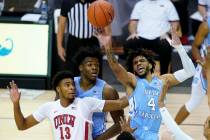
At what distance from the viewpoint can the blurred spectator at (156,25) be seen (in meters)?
10.0

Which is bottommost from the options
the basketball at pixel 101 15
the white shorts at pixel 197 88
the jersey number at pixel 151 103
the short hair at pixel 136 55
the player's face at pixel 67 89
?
the white shorts at pixel 197 88

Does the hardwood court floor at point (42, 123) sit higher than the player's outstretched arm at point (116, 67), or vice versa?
the player's outstretched arm at point (116, 67)

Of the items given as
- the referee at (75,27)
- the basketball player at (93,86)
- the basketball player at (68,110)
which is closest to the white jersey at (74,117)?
the basketball player at (68,110)

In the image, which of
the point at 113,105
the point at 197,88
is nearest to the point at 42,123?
the point at 197,88

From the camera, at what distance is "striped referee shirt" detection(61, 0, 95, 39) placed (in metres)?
8.76

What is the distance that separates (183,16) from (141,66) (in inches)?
274

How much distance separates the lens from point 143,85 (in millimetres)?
5969

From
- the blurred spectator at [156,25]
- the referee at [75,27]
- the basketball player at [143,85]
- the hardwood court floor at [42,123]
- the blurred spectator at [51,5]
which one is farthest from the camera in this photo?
the blurred spectator at [51,5]

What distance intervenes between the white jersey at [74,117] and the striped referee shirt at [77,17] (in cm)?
304

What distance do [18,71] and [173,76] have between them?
516 cm

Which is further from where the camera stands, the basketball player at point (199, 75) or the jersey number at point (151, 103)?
the basketball player at point (199, 75)

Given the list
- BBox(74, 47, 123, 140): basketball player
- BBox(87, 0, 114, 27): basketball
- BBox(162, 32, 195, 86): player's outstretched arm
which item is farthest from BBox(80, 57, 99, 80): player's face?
BBox(87, 0, 114, 27): basketball

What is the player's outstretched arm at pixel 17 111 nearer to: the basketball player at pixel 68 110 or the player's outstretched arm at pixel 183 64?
the basketball player at pixel 68 110

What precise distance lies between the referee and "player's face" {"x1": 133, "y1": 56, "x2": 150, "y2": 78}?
2751 mm
